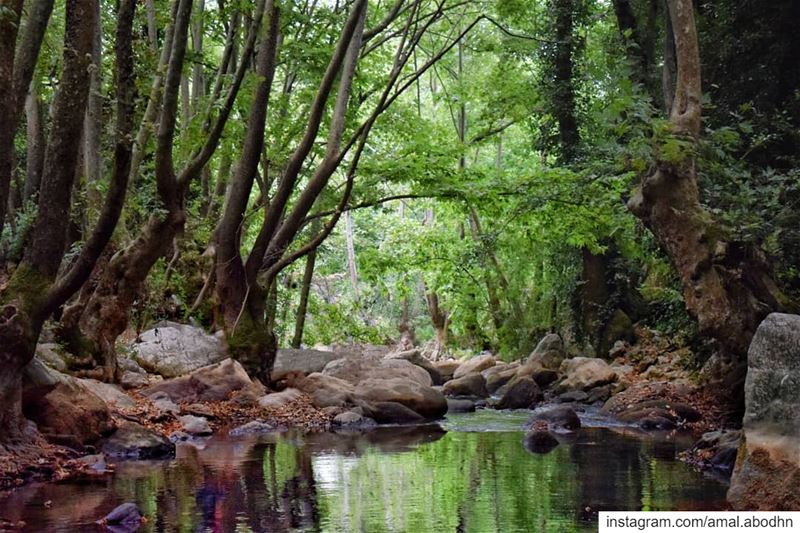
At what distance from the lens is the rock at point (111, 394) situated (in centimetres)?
1139

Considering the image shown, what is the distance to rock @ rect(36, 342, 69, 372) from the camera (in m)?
11.4

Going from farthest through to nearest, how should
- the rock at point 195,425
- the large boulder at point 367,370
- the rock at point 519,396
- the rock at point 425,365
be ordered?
the rock at point 425,365, the large boulder at point 367,370, the rock at point 519,396, the rock at point 195,425

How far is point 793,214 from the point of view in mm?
9711

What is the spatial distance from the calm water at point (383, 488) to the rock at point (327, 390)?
3368mm

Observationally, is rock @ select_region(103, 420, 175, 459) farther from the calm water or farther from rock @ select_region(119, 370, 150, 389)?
rock @ select_region(119, 370, 150, 389)

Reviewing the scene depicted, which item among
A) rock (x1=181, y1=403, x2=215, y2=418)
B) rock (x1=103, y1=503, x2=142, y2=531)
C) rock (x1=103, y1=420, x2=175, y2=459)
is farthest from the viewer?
rock (x1=181, y1=403, x2=215, y2=418)

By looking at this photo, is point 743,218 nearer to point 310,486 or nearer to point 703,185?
point 703,185

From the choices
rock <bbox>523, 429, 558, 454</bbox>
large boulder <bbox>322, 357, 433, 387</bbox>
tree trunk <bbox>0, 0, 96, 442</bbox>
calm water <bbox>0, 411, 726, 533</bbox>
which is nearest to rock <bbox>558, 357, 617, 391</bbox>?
large boulder <bbox>322, 357, 433, 387</bbox>

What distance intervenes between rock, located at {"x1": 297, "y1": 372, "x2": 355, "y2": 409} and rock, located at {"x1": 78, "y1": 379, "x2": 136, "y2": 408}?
3847mm

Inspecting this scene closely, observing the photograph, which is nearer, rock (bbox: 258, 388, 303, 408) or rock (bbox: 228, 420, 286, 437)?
rock (bbox: 228, 420, 286, 437)

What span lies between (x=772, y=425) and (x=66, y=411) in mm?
6926

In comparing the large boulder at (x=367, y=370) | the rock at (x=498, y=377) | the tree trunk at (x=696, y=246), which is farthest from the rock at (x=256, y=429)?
the rock at (x=498, y=377)

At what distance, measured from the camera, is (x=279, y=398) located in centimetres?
1470

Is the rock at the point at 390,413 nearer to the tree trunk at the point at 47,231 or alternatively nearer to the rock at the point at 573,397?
the rock at the point at 573,397
